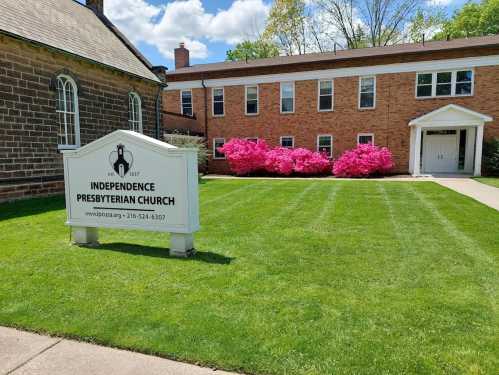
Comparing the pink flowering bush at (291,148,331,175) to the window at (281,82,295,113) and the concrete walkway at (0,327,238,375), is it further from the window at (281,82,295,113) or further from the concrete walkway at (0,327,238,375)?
the concrete walkway at (0,327,238,375)

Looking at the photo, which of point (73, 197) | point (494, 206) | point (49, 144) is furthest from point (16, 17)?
point (494, 206)

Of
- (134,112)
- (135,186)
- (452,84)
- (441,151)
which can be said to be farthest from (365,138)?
(135,186)

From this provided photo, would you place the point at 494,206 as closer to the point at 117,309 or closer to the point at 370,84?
the point at 117,309

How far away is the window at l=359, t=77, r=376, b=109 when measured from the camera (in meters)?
21.6

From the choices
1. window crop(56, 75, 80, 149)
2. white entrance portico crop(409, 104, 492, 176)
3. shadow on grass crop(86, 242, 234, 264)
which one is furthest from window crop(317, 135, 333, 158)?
shadow on grass crop(86, 242, 234, 264)

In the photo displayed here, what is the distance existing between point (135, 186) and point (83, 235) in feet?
4.70

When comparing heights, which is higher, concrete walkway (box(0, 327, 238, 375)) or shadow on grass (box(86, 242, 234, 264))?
shadow on grass (box(86, 242, 234, 264))

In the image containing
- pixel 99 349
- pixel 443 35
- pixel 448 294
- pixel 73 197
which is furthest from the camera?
pixel 443 35

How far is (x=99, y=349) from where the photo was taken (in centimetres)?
288

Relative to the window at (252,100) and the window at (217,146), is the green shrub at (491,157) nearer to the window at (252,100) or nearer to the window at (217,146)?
the window at (252,100)

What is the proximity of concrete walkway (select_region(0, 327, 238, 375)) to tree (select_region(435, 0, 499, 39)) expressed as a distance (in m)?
42.5

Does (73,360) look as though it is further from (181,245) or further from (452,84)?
(452,84)

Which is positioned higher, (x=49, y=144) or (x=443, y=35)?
(x=443, y=35)

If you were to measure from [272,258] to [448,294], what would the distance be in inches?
87.9
